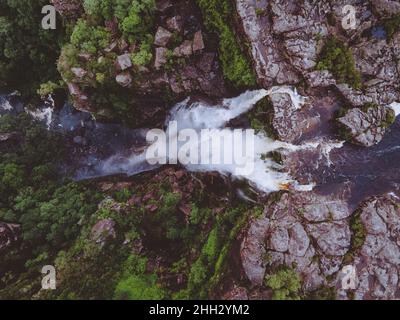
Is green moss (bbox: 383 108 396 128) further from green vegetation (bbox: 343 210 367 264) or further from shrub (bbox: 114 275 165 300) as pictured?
shrub (bbox: 114 275 165 300)

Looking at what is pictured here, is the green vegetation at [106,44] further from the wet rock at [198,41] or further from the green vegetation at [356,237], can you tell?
the green vegetation at [356,237]

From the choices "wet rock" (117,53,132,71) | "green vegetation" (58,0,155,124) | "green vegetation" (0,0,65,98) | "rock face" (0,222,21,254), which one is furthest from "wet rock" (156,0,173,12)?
"rock face" (0,222,21,254)

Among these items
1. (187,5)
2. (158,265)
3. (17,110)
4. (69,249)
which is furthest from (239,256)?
(17,110)

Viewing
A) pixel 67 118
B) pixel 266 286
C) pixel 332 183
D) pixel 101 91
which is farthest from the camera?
pixel 67 118

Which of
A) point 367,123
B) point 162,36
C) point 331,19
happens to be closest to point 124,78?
point 162,36

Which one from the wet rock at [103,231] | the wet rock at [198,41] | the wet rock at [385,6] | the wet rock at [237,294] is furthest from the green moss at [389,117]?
the wet rock at [103,231]

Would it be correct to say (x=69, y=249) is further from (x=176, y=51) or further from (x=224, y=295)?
(x=176, y=51)

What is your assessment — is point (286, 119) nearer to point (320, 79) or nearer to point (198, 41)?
point (320, 79)
